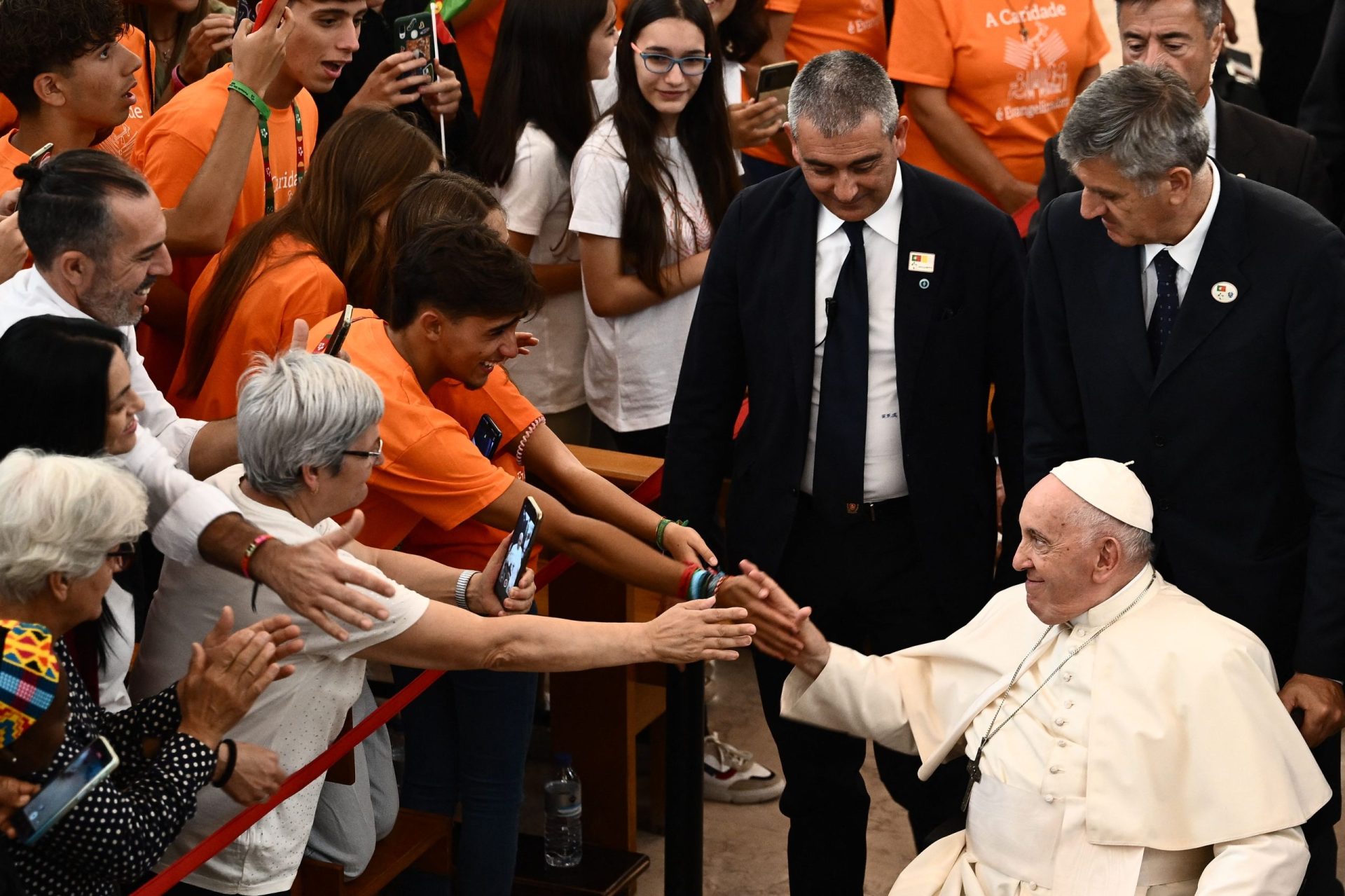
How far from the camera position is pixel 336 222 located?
405cm

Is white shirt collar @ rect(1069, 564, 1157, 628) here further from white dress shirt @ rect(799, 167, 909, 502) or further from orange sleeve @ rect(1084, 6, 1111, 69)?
orange sleeve @ rect(1084, 6, 1111, 69)

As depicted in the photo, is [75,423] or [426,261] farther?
[426,261]

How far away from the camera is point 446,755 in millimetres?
3941

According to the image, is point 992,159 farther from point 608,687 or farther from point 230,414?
point 230,414

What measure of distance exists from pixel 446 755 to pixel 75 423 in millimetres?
1307

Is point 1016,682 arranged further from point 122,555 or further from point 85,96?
point 85,96

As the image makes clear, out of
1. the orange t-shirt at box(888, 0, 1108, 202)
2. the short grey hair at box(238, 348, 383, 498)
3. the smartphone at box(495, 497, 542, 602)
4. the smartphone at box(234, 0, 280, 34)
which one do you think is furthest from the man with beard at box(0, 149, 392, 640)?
the orange t-shirt at box(888, 0, 1108, 202)

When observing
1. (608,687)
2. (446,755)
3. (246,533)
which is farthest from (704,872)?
(246,533)

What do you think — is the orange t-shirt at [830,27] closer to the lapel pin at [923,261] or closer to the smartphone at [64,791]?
the lapel pin at [923,261]

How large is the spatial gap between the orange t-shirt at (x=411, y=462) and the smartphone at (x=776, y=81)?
2.06m

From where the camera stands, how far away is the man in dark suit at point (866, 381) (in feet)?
12.8

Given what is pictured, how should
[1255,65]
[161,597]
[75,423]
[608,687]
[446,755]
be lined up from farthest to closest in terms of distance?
1. [1255,65]
2. [608,687]
3. [446,755]
4. [161,597]
5. [75,423]

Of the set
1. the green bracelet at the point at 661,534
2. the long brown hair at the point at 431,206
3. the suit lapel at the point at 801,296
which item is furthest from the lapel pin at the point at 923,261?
the long brown hair at the point at 431,206

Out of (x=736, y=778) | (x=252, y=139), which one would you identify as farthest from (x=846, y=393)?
(x=736, y=778)
